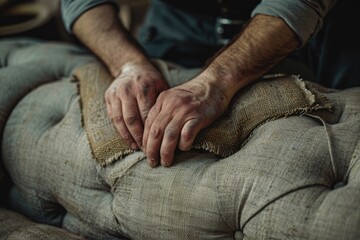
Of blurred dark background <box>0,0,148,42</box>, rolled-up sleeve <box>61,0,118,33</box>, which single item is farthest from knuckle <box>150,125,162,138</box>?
blurred dark background <box>0,0,148,42</box>

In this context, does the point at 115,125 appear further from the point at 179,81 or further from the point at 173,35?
the point at 173,35

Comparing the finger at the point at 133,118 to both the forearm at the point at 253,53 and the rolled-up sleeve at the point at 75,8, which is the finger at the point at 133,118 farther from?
the rolled-up sleeve at the point at 75,8

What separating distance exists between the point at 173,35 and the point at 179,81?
1.48 feet

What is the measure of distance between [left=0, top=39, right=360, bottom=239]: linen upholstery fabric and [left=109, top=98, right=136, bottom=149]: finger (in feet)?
0.08

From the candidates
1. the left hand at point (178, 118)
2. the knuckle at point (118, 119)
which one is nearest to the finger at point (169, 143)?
the left hand at point (178, 118)

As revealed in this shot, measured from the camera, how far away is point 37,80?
41.8 inches

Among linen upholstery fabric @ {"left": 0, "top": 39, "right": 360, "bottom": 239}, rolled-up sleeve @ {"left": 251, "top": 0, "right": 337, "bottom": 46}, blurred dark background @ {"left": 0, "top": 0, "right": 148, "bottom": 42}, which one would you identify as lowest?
blurred dark background @ {"left": 0, "top": 0, "right": 148, "bottom": 42}

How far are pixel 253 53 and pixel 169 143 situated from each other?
0.26 metres

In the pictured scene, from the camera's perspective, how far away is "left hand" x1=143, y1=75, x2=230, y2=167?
29.6 inches

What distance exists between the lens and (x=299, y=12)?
34.2 inches

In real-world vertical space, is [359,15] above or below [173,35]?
above

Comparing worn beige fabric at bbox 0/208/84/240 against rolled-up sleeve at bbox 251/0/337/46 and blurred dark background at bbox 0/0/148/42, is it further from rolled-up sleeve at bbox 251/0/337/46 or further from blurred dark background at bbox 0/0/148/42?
blurred dark background at bbox 0/0/148/42

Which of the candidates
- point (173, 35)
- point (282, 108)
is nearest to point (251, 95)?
point (282, 108)

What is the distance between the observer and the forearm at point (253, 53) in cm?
86
